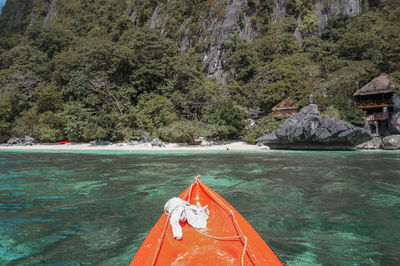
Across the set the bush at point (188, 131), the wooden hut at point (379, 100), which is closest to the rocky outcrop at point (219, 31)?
the bush at point (188, 131)

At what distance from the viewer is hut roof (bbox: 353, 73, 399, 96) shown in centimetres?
1745

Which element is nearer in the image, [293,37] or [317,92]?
[317,92]

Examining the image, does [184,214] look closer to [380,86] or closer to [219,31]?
[380,86]

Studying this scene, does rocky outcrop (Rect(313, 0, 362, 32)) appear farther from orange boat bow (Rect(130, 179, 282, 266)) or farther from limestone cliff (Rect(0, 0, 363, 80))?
orange boat bow (Rect(130, 179, 282, 266))

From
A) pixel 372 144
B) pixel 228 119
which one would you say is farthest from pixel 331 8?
pixel 228 119

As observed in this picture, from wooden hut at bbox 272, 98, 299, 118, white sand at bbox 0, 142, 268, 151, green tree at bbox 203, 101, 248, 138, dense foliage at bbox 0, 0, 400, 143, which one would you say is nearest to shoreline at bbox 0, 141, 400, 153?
white sand at bbox 0, 142, 268, 151

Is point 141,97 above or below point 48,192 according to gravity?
above

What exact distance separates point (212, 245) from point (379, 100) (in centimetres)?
2112

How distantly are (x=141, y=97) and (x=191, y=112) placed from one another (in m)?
6.05

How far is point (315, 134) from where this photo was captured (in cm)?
1608

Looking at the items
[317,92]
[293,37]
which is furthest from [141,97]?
[293,37]

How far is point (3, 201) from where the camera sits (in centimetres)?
566

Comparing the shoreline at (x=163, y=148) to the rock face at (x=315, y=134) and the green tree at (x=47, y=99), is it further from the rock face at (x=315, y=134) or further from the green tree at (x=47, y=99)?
the green tree at (x=47, y=99)

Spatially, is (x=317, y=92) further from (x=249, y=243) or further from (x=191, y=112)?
(x=249, y=243)
